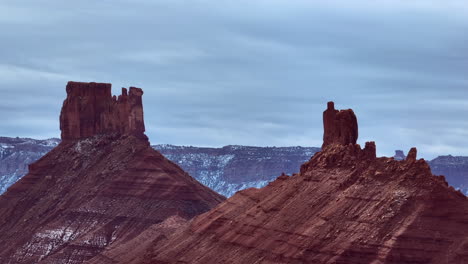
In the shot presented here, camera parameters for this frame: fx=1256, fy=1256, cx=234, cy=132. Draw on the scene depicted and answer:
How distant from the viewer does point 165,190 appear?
194375 mm

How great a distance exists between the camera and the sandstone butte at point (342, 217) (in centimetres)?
10000

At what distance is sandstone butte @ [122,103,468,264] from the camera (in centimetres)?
10000

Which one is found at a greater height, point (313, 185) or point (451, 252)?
point (313, 185)

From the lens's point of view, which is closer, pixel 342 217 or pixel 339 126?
pixel 342 217

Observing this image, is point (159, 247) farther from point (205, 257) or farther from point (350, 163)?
point (350, 163)

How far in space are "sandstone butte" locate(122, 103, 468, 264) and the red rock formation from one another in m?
0.10

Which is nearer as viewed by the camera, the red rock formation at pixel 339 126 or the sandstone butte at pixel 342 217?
the sandstone butte at pixel 342 217

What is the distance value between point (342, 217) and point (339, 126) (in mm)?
17509

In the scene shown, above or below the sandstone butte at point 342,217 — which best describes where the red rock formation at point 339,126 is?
above

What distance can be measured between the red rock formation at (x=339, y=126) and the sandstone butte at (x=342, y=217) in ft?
0.32

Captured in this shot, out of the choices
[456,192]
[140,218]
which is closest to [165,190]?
[140,218]

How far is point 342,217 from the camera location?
10712cm

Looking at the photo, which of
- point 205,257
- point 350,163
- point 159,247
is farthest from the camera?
point 159,247

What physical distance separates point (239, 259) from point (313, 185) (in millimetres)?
9838
